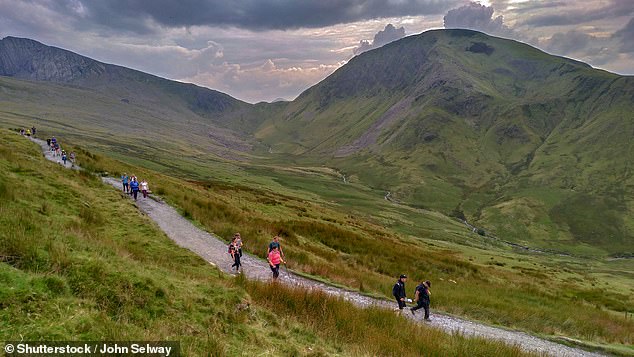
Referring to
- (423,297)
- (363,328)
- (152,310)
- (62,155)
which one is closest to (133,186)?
(62,155)

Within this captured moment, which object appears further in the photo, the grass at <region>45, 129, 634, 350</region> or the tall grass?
the grass at <region>45, 129, 634, 350</region>

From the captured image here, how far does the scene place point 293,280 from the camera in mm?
21812

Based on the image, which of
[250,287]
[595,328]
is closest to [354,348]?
[250,287]

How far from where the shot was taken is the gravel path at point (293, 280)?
61.4ft

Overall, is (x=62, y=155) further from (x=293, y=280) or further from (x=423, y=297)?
(x=423, y=297)

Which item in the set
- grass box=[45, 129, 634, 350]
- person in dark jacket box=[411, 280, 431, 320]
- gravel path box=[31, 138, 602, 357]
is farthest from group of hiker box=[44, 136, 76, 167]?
person in dark jacket box=[411, 280, 431, 320]

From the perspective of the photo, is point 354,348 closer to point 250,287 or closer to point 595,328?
point 250,287

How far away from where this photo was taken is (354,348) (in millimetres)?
10773

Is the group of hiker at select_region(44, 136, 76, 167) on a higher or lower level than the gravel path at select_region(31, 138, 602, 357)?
higher

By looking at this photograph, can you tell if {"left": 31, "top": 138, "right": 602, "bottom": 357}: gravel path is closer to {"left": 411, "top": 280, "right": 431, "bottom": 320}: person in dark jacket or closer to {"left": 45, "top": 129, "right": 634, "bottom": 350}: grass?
{"left": 411, "top": 280, "right": 431, "bottom": 320}: person in dark jacket

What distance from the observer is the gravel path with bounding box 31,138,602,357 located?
18719 mm

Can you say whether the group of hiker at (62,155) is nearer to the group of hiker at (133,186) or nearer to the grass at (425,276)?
the grass at (425,276)

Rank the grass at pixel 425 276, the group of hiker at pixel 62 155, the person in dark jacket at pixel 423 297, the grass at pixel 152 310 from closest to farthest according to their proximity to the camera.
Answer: the grass at pixel 152 310
the person in dark jacket at pixel 423 297
the grass at pixel 425 276
the group of hiker at pixel 62 155

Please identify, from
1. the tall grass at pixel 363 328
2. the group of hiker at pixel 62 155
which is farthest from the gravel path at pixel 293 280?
the group of hiker at pixel 62 155
